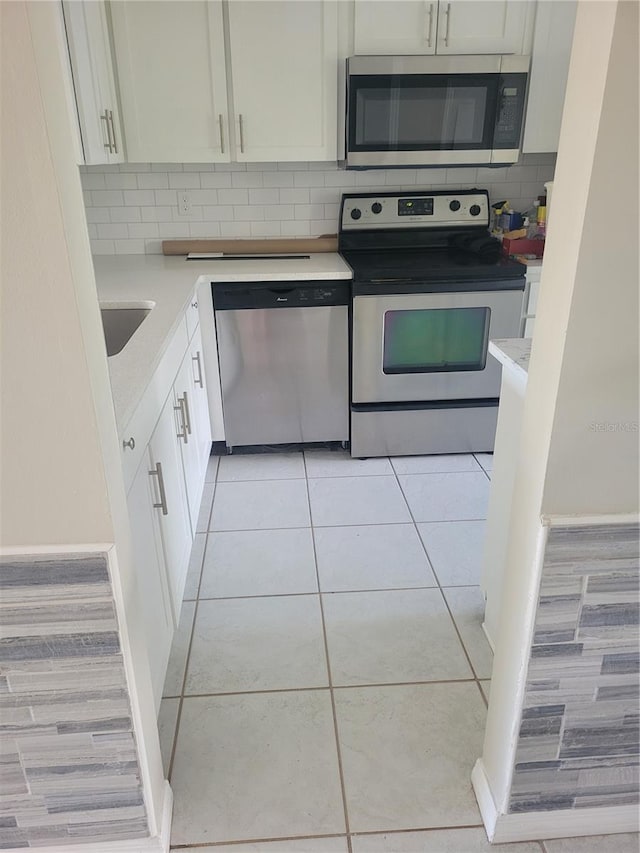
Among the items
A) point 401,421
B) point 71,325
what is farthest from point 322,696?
point 401,421

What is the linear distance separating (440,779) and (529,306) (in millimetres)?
2145

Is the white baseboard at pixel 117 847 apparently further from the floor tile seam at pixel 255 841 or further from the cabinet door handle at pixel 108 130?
the cabinet door handle at pixel 108 130

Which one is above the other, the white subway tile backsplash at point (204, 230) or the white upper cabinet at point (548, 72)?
the white upper cabinet at point (548, 72)

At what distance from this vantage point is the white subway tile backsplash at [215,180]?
129 inches

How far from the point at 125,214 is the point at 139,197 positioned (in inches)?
4.6

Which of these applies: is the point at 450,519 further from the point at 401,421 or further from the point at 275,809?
the point at 275,809

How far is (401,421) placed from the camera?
3.14 metres

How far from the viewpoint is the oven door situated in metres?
2.92

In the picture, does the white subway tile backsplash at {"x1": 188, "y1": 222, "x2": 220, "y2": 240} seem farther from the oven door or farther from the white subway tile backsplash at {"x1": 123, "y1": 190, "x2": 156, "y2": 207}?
the oven door

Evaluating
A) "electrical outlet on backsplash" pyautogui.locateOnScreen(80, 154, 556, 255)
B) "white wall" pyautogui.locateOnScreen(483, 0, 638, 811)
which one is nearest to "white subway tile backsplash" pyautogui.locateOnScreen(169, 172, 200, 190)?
"electrical outlet on backsplash" pyautogui.locateOnScreen(80, 154, 556, 255)

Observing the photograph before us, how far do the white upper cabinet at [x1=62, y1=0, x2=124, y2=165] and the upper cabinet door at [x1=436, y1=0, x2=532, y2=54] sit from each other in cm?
145

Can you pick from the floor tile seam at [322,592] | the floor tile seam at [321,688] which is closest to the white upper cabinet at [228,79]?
the floor tile seam at [322,592]

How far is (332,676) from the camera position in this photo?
6.19ft

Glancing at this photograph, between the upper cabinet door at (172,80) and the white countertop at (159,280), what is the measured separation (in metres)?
0.49
